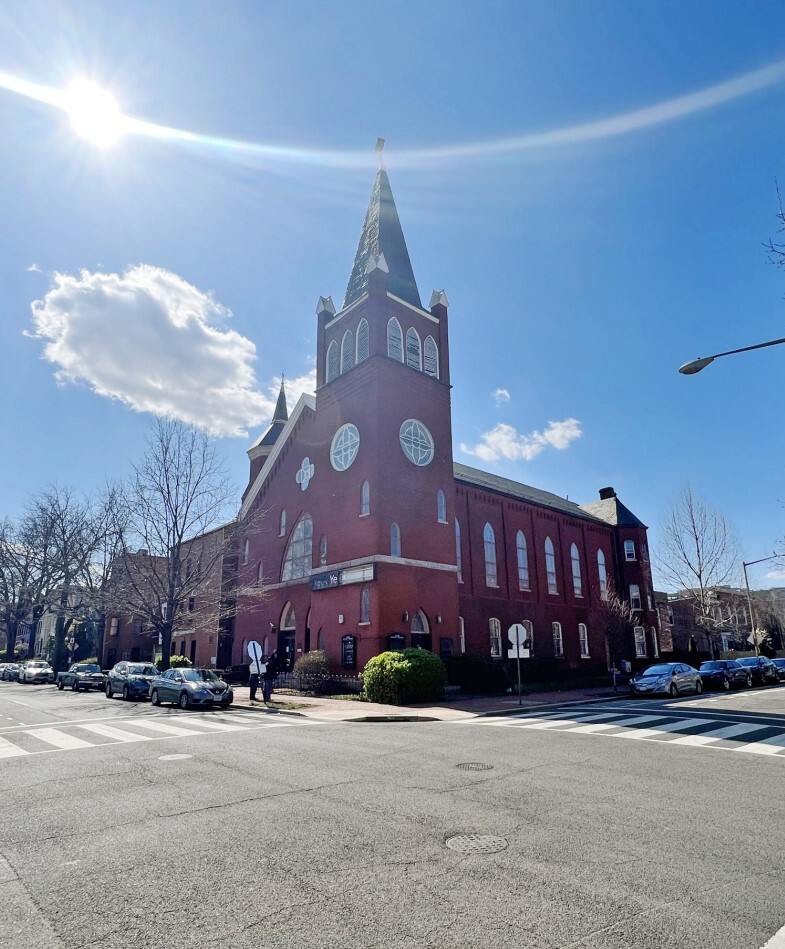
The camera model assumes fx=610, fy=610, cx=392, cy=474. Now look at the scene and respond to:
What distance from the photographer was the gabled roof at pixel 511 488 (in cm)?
3819

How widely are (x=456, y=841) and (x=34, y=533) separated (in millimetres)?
52012

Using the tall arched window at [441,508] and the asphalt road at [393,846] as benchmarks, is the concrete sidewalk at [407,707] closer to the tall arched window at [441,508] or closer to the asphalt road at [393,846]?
the asphalt road at [393,846]

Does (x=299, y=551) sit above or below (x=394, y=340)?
below

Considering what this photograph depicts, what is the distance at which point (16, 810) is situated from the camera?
6875mm

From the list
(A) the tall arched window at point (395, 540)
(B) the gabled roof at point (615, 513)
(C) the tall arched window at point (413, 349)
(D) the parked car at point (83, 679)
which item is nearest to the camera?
(A) the tall arched window at point (395, 540)

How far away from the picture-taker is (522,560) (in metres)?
39.7

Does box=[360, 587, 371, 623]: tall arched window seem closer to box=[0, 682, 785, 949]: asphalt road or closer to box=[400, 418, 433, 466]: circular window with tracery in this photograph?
box=[400, 418, 433, 466]: circular window with tracery

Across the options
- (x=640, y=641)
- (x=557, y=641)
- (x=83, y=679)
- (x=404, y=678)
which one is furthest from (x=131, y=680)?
(x=640, y=641)

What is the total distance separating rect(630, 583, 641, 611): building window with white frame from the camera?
46656mm

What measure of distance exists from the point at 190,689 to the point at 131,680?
6.05m

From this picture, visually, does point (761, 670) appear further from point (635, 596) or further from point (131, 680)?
point (131, 680)

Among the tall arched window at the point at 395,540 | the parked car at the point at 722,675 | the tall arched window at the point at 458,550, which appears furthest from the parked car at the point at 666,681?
the tall arched window at the point at 458,550

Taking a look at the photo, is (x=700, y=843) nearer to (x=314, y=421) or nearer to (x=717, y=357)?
(x=717, y=357)

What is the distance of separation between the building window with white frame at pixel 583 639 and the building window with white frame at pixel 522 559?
6683 mm
